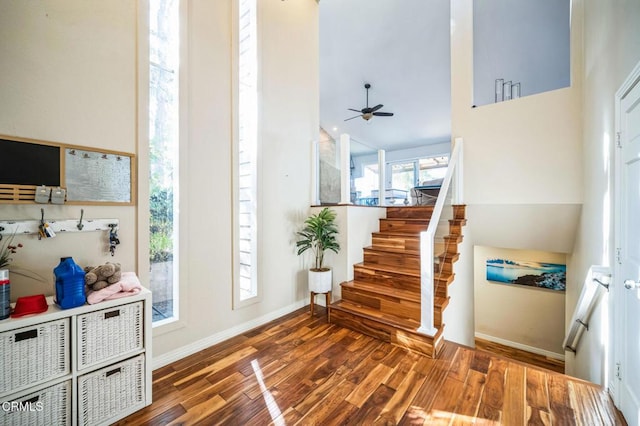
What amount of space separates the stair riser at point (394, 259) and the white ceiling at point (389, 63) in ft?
8.33

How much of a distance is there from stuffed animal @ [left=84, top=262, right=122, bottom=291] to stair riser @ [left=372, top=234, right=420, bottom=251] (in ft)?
9.30

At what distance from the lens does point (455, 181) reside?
142 inches

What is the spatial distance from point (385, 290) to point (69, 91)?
3.20 metres

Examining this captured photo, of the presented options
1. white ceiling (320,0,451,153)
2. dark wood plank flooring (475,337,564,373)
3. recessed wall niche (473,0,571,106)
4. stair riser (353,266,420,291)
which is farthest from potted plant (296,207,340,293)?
dark wood plank flooring (475,337,564,373)

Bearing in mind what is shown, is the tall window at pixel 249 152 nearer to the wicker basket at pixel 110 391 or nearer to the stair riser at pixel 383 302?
the stair riser at pixel 383 302

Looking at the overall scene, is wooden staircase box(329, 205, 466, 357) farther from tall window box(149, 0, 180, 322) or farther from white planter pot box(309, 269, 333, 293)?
tall window box(149, 0, 180, 322)

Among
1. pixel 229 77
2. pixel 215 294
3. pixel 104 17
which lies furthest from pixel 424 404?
pixel 104 17

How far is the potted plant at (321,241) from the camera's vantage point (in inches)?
123

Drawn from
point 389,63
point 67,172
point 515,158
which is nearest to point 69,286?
point 67,172

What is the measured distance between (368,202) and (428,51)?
11.0 ft

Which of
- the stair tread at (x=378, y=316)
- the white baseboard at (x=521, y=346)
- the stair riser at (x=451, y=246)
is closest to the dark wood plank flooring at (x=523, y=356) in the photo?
the white baseboard at (x=521, y=346)

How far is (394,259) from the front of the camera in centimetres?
331

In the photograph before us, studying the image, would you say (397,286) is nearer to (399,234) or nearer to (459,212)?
(399,234)

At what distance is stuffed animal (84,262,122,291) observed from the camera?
1649 mm
